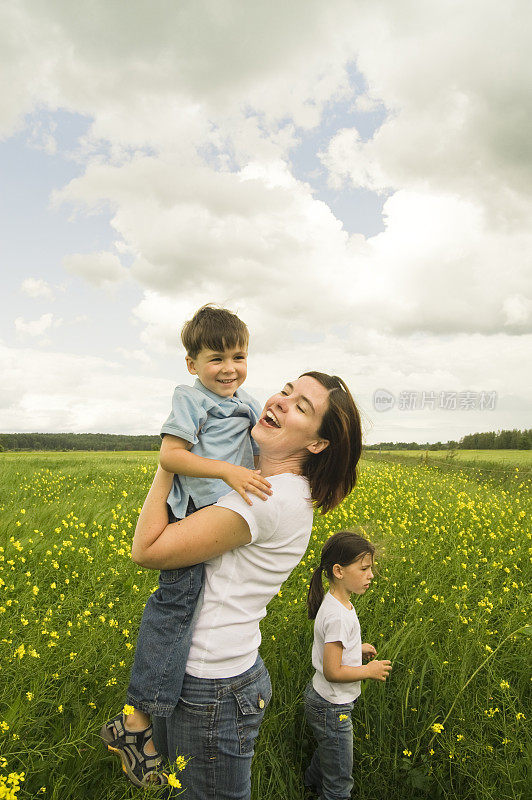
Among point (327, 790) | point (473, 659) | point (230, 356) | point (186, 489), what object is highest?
point (230, 356)

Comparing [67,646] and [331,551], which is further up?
[331,551]

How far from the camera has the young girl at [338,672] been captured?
9.49ft

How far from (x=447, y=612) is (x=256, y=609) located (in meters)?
3.62

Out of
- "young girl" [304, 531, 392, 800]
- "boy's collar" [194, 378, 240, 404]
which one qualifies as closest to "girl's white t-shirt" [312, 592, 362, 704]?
"young girl" [304, 531, 392, 800]

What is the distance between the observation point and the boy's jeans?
5.69 feet

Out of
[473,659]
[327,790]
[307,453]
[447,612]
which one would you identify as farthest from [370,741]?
[307,453]

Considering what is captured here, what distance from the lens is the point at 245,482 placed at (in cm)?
176

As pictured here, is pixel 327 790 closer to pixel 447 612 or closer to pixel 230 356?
pixel 447 612

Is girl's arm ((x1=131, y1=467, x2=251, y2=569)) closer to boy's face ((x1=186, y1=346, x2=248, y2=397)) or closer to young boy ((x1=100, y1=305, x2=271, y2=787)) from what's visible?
young boy ((x1=100, y1=305, x2=271, y2=787))

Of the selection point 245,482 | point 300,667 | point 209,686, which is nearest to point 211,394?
point 245,482

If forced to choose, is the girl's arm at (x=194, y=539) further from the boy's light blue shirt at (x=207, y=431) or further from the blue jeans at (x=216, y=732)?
the blue jeans at (x=216, y=732)

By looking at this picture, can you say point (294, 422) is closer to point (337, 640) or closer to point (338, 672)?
point (337, 640)

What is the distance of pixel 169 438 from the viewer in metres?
1.95

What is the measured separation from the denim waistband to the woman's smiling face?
79 centimetres
